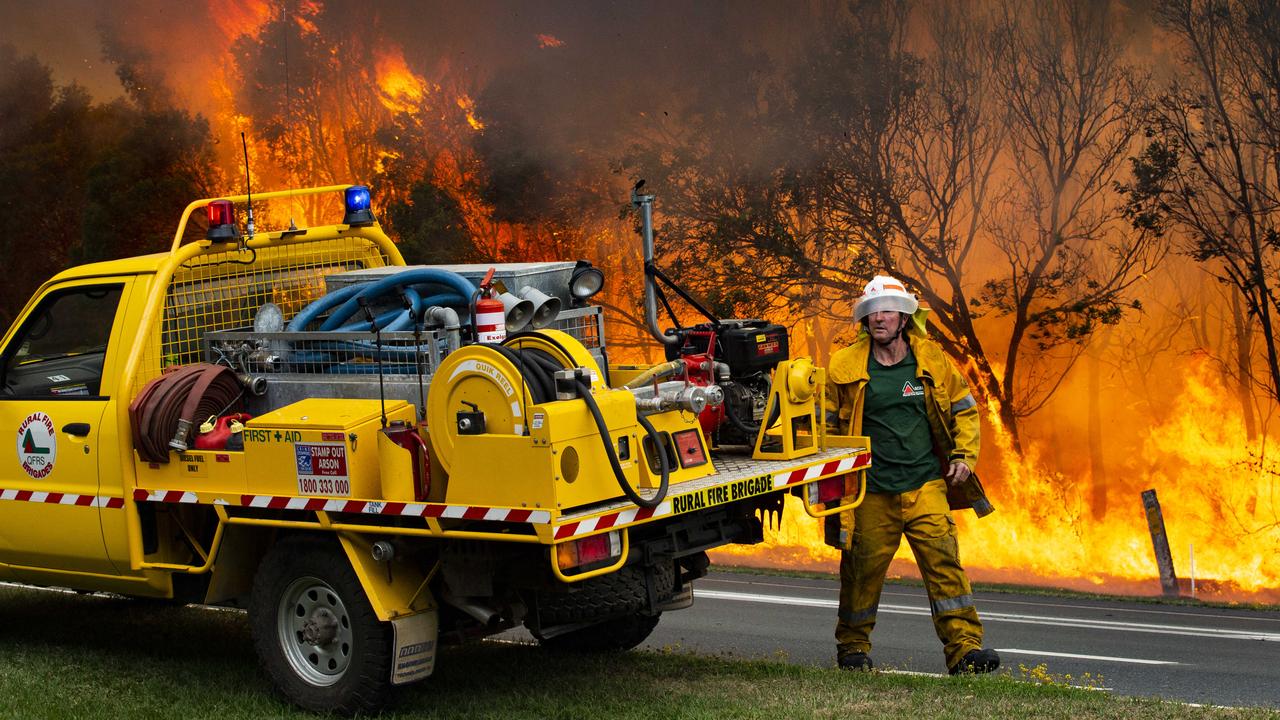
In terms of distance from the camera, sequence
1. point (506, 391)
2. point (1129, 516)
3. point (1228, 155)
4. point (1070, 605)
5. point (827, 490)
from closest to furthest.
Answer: point (506, 391) → point (827, 490) → point (1070, 605) → point (1228, 155) → point (1129, 516)

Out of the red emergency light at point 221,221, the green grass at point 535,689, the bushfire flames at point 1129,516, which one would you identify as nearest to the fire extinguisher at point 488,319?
the green grass at point 535,689

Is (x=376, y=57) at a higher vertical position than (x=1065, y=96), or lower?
higher

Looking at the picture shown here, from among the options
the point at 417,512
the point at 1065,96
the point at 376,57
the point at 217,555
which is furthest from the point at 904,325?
the point at 376,57

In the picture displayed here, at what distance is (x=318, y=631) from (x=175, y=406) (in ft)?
4.13

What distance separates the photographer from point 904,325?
720 centimetres

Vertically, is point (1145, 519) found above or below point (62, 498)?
below

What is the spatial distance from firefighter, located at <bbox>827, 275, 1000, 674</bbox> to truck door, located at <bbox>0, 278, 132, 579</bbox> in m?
3.58

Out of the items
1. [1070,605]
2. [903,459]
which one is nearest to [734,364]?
[903,459]

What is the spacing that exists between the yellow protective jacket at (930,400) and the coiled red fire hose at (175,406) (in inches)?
118

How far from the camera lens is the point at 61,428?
22.6ft

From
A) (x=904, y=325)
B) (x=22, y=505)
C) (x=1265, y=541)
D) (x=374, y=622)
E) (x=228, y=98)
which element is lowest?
(x=1265, y=541)

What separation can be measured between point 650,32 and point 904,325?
1130 centimetres

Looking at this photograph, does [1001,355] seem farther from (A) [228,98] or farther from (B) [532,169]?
(A) [228,98]

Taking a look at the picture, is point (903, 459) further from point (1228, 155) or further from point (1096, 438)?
point (1096, 438)
